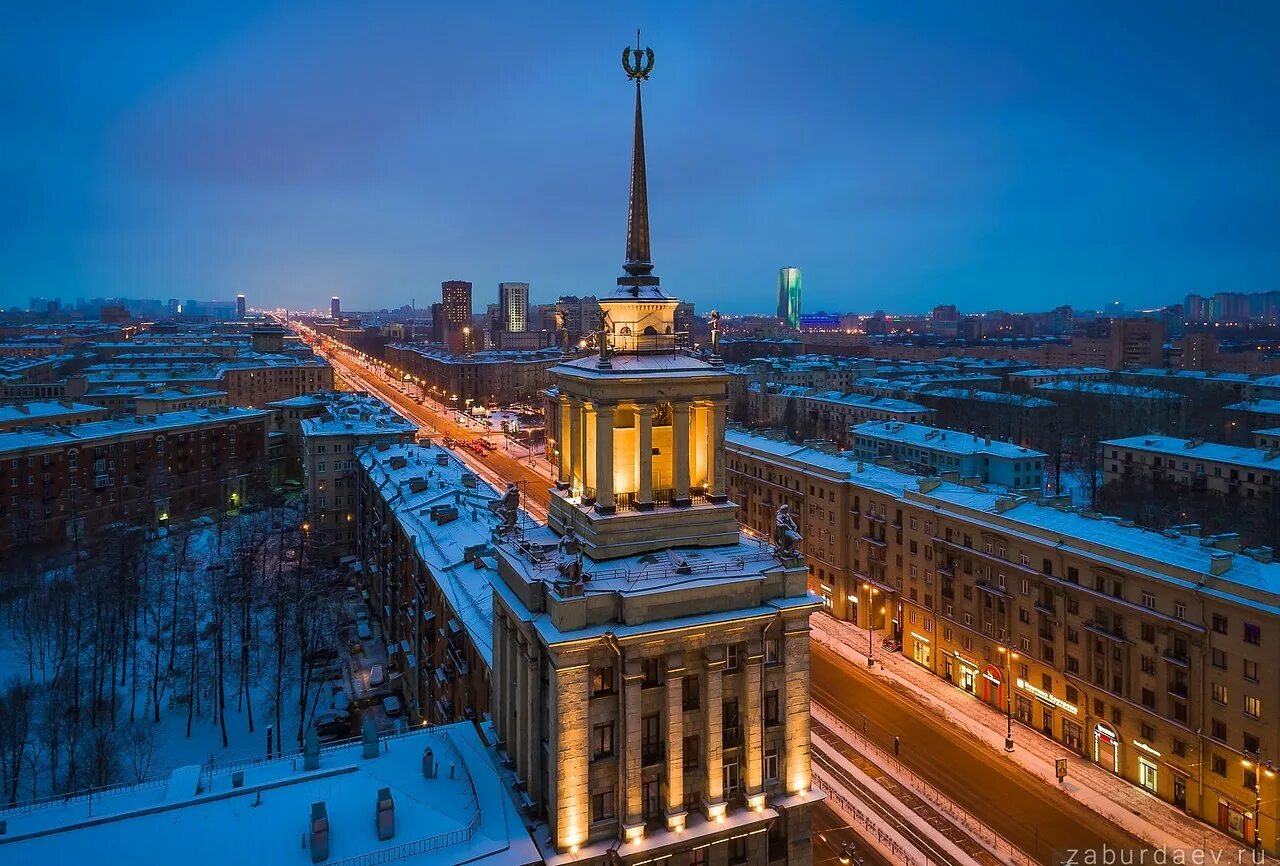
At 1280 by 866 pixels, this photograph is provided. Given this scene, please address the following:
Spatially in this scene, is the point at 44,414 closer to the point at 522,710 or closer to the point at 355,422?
the point at 355,422

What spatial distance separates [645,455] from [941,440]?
7987cm

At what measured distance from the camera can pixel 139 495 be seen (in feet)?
321

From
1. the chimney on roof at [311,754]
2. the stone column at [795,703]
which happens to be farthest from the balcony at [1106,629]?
the chimney on roof at [311,754]

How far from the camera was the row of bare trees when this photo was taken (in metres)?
44.3

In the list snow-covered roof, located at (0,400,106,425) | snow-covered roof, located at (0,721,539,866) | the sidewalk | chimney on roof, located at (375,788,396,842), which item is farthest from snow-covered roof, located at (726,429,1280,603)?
snow-covered roof, located at (0,400,106,425)

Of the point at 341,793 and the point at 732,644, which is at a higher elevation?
the point at 732,644

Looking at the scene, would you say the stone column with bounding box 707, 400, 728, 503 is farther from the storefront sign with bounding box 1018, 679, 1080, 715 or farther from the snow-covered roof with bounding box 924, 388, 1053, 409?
the snow-covered roof with bounding box 924, 388, 1053, 409

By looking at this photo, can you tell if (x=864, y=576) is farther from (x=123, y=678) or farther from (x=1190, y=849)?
(x=123, y=678)

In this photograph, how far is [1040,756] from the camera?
49.7 metres

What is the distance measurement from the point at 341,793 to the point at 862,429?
97.4 m

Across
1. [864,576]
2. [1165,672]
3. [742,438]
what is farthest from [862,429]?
[1165,672]

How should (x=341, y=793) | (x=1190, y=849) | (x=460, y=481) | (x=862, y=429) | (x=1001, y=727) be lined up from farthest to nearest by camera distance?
(x=862, y=429) → (x=460, y=481) → (x=1001, y=727) → (x=1190, y=849) → (x=341, y=793)

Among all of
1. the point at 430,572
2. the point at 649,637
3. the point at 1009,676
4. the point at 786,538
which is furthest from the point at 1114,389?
the point at 649,637

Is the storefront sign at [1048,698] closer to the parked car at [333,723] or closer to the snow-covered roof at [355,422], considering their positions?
the parked car at [333,723]
